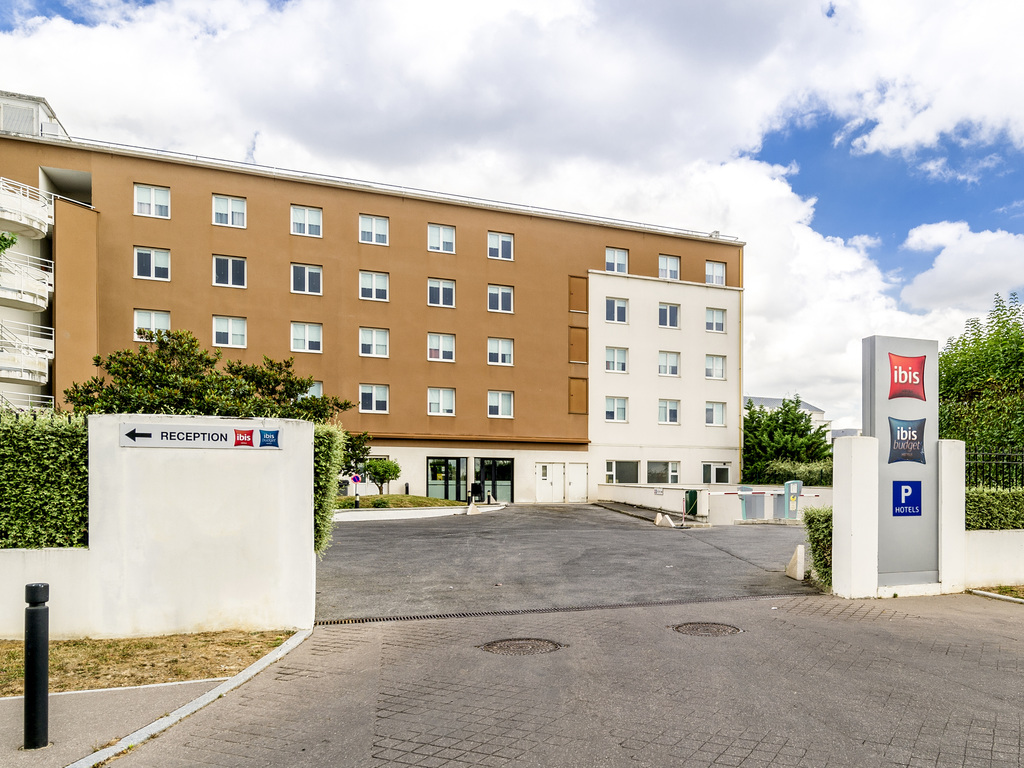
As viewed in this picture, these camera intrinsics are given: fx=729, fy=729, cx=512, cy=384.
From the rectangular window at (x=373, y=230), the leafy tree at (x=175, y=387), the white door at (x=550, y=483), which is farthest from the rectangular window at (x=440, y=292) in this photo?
the leafy tree at (x=175, y=387)

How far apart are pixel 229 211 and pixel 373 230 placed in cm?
701

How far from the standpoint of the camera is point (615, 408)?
41812mm

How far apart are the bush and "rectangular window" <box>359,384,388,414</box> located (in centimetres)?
2730

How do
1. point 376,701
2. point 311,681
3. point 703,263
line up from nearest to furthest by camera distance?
1. point 376,701
2. point 311,681
3. point 703,263

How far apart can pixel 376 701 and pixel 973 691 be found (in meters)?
5.46

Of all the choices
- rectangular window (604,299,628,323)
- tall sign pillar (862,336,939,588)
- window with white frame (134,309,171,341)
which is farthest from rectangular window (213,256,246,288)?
tall sign pillar (862,336,939,588)

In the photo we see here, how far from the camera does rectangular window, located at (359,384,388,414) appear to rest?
121 ft

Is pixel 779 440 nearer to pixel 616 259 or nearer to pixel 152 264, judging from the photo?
pixel 616 259

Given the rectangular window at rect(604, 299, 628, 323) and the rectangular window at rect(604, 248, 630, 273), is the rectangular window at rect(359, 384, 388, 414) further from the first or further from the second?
the rectangular window at rect(604, 248, 630, 273)

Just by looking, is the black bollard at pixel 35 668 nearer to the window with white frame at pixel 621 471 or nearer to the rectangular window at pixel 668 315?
the window with white frame at pixel 621 471

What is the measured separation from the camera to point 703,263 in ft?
147

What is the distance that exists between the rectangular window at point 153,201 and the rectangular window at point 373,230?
9.08 metres

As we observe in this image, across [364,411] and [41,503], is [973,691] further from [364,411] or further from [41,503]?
[364,411]

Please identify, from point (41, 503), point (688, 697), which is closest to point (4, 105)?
point (41, 503)
